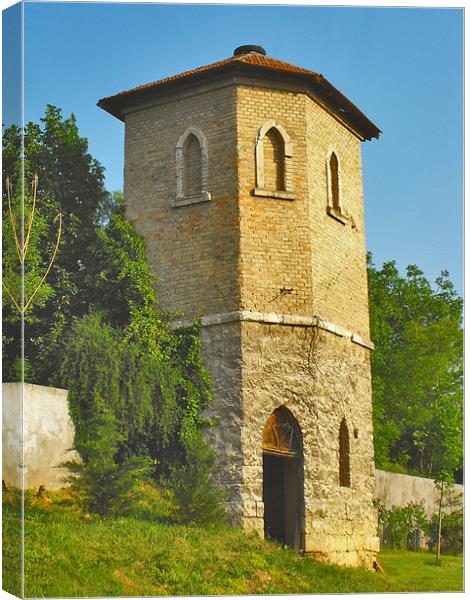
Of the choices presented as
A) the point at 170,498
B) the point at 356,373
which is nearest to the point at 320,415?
the point at 356,373

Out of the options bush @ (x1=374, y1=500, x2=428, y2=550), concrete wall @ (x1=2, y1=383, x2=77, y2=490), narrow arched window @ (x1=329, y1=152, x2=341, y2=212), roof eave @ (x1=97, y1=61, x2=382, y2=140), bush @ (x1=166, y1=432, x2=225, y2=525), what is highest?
roof eave @ (x1=97, y1=61, x2=382, y2=140)

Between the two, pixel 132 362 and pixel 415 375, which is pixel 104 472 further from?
pixel 415 375

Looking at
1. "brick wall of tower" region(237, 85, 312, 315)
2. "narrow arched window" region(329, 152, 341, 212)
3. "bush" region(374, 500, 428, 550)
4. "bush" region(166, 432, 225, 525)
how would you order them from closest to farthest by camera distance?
"bush" region(166, 432, 225, 525), "brick wall of tower" region(237, 85, 312, 315), "narrow arched window" region(329, 152, 341, 212), "bush" region(374, 500, 428, 550)

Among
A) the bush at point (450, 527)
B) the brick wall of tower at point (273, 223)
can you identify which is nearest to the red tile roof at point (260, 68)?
the brick wall of tower at point (273, 223)

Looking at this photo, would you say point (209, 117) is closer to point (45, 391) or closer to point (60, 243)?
point (60, 243)

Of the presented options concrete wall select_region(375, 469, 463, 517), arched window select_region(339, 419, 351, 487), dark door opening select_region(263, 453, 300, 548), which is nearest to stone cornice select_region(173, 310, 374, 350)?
arched window select_region(339, 419, 351, 487)

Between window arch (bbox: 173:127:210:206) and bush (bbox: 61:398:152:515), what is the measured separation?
12.5ft

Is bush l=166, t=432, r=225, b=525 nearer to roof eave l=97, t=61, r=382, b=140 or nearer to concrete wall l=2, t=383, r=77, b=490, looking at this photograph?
concrete wall l=2, t=383, r=77, b=490

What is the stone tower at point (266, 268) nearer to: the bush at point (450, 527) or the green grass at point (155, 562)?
the green grass at point (155, 562)

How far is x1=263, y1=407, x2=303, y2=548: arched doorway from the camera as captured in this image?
14742mm

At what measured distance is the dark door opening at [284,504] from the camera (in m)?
14.7

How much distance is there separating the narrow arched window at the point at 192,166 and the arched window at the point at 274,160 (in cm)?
96

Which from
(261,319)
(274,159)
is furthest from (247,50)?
(261,319)

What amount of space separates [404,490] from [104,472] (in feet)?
20.7
